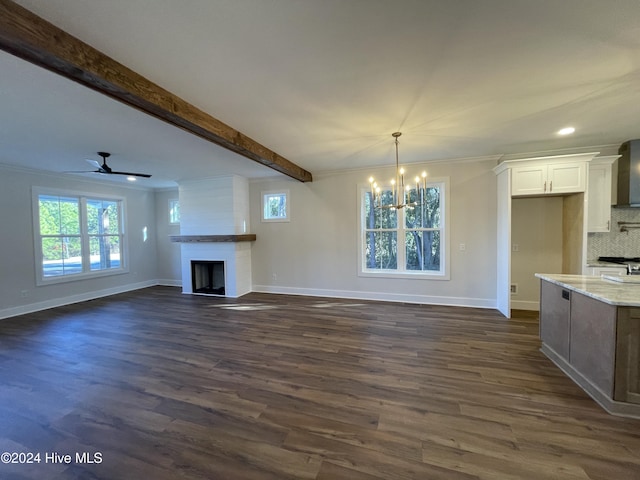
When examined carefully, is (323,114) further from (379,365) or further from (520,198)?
(520,198)

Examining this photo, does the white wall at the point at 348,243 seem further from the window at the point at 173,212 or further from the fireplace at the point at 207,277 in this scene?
the window at the point at 173,212

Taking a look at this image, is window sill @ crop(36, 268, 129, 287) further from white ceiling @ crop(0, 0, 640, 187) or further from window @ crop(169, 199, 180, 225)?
white ceiling @ crop(0, 0, 640, 187)

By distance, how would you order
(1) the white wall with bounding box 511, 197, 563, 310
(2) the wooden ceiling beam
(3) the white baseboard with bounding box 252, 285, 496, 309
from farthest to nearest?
(3) the white baseboard with bounding box 252, 285, 496, 309 → (1) the white wall with bounding box 511, 197, 563, 310 → (2) the wooden ceiling beam

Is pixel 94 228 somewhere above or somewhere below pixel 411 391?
above

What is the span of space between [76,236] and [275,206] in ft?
14.1

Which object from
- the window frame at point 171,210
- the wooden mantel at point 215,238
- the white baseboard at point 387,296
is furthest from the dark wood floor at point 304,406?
the window frame at point 171,210

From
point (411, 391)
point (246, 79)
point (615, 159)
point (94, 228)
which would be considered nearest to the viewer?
point (246, 79)

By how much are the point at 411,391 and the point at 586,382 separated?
1486mm

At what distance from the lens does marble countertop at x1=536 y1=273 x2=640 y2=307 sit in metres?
1.92

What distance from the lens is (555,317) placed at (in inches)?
107

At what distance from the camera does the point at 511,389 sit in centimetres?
230

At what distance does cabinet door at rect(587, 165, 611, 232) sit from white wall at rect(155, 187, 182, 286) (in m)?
8.49

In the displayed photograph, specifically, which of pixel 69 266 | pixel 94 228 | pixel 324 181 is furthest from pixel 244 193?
pixel 69 266

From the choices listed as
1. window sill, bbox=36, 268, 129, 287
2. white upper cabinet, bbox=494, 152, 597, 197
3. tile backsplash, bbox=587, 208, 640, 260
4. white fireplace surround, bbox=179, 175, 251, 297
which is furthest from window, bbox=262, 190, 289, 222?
tile backsplash, bbox=587, 208, 640, 260
